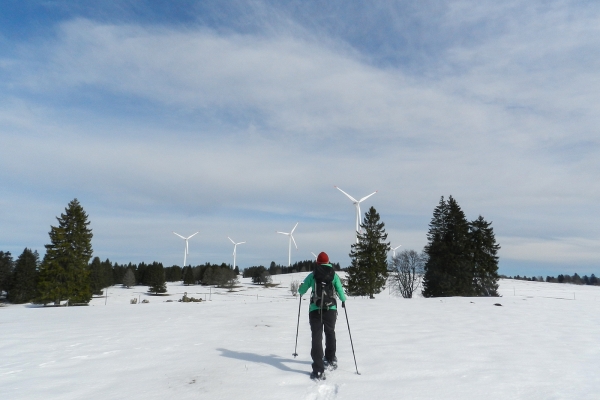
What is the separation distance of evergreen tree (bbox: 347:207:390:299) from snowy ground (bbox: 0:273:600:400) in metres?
26.8

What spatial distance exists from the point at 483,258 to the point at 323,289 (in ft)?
145

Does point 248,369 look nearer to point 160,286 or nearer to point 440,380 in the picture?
point 440,380

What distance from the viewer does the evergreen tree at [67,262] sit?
1558 inches

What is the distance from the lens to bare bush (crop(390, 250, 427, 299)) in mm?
51719

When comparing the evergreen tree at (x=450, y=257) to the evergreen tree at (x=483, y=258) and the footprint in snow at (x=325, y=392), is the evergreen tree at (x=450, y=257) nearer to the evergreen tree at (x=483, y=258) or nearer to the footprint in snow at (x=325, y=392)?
the evergreen tree at (x=483, y=258)

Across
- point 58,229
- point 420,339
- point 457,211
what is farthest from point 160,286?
point 420,339

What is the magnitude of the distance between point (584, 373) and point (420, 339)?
4.30 meters

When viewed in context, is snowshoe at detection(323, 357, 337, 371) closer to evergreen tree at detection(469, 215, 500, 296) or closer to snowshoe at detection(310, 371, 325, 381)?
snowshoe at detection(310, 371, 325, 381)

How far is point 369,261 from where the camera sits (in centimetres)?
4222

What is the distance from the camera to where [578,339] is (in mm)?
11320

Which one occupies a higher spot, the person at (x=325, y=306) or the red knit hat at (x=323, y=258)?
the red knit hat at (x=323, y=258)

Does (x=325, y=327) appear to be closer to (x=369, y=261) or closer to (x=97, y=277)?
(x=369, y=261)

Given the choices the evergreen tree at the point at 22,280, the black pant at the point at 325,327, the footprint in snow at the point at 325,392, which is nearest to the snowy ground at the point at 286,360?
the footprint in snow at the point at 325,392

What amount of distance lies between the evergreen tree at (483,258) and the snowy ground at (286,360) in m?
30.2
